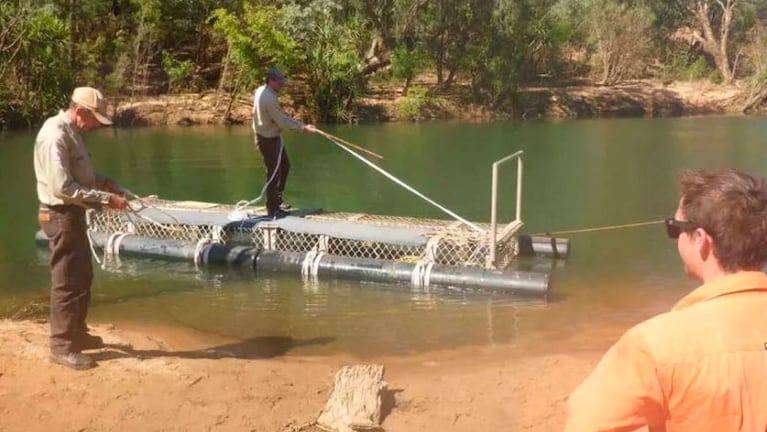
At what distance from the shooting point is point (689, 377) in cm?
174

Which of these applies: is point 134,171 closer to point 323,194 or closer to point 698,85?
point 323,194

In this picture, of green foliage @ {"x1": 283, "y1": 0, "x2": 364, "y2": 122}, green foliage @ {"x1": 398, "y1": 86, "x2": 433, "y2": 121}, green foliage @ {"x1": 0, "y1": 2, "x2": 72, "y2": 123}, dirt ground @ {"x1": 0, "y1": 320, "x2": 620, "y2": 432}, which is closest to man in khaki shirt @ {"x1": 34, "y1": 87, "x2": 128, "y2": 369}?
dirt ground @ {"x1": 0, "y1": 320, "x2": 620, "y2": 432}

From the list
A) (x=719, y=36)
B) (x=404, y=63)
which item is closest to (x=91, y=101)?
(x=404, y=63)

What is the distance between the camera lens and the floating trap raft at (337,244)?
901 centimetres

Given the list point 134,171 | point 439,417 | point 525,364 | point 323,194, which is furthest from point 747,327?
point 134,171

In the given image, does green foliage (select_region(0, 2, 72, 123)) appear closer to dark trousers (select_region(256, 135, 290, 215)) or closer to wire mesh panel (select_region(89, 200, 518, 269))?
wire mesh panel (select_region(89, 200, 518, 269))

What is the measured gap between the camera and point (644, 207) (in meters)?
14.3

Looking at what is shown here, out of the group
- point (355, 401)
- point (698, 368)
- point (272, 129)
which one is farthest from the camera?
point (272, 129)

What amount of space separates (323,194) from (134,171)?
239 inches

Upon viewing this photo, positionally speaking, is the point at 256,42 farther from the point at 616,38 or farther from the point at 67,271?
the point at 67,271

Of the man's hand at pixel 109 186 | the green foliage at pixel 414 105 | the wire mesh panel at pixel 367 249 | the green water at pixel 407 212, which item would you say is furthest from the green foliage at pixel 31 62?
the man's hand at pixel 109 186

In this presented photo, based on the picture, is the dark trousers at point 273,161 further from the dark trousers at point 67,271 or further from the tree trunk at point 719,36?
the tree trunk at point 719,36

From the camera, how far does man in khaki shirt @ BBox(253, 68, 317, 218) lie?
964 centimetres

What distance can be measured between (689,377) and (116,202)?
16.0 ft
